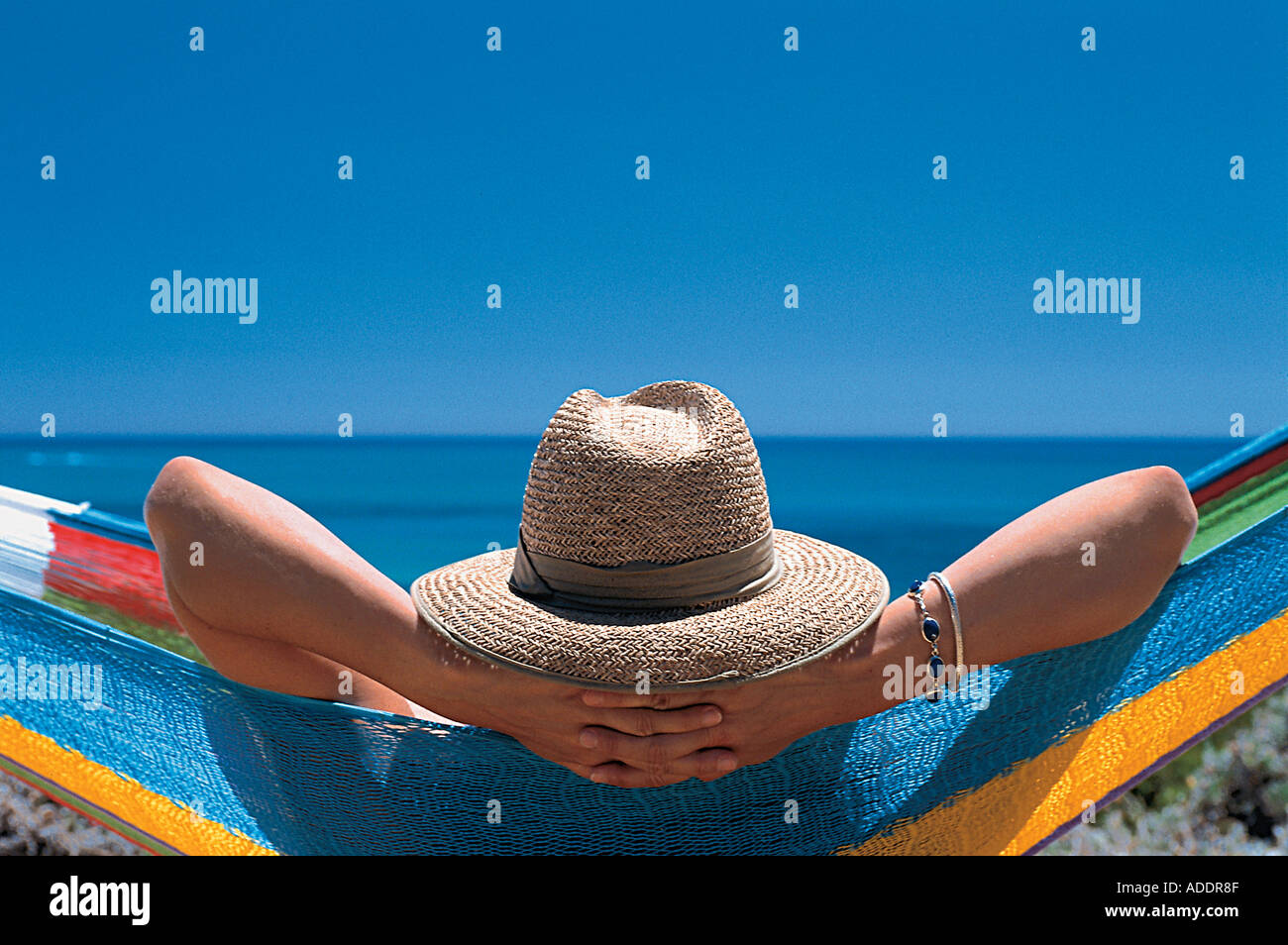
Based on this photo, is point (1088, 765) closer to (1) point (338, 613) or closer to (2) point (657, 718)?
(2) point (657, 718)

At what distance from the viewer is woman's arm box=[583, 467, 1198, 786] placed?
117 cm

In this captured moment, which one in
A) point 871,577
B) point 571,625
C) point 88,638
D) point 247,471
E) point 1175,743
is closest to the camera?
point 571,625

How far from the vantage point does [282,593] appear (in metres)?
1.20

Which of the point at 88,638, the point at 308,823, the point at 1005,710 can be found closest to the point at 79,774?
the point at 88,638

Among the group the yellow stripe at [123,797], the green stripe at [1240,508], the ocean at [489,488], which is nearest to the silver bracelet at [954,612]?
the green stripe at [1240,508]

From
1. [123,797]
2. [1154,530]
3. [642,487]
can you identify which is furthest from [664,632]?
[123,797]

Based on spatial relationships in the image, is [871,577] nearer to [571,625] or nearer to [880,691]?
[880,691]

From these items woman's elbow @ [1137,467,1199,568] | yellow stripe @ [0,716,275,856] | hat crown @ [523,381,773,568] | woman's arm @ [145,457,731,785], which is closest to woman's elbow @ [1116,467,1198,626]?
woman's elbow @ [1137,467,1199,568]

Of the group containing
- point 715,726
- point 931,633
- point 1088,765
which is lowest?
point 1088,765

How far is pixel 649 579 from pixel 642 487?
12 cm

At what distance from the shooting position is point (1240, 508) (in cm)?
137

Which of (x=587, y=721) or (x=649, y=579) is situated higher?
(x=649, y=579)
